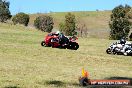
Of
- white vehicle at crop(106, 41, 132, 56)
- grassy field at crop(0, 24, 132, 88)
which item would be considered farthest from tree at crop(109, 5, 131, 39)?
grassy field at crop(0, 24, 132, 88)

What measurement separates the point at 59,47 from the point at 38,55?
8331mm

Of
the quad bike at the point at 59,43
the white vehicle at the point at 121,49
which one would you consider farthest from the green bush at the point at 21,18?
the white vehicle at the point at 121,49

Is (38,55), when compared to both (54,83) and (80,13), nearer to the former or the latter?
(54,83)

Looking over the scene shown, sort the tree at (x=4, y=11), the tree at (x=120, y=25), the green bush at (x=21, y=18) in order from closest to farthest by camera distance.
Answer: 1. the tree at (x=120, y=25)
2. the tree at (x=4, y=11)
3. the green bush at (x=21, y=18)

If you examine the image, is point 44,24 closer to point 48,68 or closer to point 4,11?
point 4,11

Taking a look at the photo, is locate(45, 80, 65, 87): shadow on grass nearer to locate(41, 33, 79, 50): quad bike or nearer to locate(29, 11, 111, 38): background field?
locate(41, 33, 79, 50): quad bike

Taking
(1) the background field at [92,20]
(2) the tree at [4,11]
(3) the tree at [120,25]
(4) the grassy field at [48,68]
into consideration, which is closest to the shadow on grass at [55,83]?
(4) the grassy field at [48,68]

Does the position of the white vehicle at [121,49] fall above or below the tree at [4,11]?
below

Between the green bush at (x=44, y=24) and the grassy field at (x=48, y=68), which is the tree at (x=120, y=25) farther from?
the grassy field at (x=48, y=68)

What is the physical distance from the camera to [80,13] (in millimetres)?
194750

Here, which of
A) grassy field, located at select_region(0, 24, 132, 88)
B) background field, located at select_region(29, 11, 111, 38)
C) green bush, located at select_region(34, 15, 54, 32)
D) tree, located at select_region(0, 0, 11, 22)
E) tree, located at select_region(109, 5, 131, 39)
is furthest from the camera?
background field, located at select_region(29, 11, 111, 38)

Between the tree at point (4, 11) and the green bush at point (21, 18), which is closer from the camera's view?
the tree at point (4, 11)

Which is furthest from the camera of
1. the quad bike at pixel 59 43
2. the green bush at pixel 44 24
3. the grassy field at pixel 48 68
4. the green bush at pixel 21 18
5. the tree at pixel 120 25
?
the green bush at pixel 21 18

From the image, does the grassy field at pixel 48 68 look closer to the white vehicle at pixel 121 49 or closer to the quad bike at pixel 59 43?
the white vehicle at pixel 121 49
